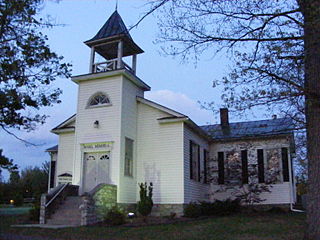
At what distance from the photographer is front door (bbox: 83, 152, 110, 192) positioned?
16.0 meters

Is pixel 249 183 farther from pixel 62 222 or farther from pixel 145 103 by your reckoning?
pixel 62 222

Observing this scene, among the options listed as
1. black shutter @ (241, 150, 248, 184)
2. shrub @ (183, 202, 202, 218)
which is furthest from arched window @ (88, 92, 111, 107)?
black shutter @ (241, 150, 248, 184)

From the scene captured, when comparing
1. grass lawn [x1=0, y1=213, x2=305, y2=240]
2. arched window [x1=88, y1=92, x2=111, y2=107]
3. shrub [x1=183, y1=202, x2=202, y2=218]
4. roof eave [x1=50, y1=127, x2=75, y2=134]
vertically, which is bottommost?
grass lawn [x1=0, y1=213, x2=305, y2=240]

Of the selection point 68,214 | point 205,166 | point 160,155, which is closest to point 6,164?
point 68,214

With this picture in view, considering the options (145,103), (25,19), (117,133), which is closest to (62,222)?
(117,133)

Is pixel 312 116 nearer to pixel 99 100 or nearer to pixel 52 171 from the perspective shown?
pixel 99 100

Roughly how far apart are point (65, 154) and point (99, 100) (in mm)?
4383

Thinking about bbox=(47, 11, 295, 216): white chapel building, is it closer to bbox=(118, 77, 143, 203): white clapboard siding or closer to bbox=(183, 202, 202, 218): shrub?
bbox=(118, 77, 143, 203): white clapboard siding

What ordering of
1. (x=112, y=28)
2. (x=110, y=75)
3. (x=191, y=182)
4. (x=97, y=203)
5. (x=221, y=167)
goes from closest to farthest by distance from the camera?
(x=97, y=203) < (x=110, y=75) < (x=191, y=182) < (x=112, y=28) < (x=221, y=167)

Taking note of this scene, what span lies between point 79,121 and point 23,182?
3283 centimetres

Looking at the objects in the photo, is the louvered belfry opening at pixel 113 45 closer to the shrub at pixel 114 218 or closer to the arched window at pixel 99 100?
the arched window at pixel 99 100

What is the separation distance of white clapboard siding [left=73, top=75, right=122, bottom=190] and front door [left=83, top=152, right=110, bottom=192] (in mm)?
301

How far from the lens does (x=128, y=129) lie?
16.7 metres

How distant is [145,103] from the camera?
17.5 m
